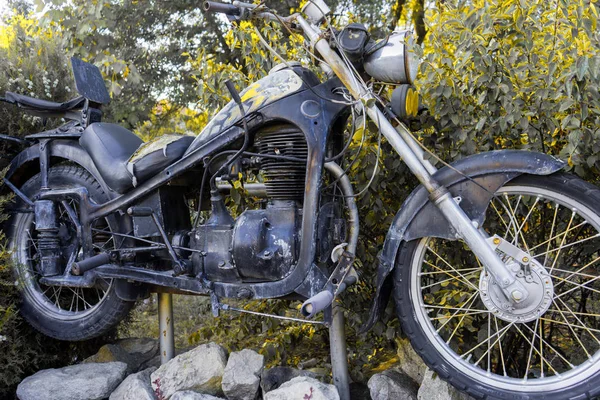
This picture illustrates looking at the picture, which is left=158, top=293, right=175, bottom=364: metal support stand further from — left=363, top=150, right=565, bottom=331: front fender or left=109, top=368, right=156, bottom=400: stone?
left=363, top=150, right=565, bottom=331: front fender

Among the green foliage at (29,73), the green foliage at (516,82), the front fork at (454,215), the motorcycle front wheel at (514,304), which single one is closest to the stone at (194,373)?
the motorcycle front wheel at (514,304)

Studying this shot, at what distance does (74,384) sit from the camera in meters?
3.21

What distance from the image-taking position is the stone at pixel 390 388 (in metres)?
2.86

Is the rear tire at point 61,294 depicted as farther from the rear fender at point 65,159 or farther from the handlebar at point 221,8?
the handlebar at point 221,8

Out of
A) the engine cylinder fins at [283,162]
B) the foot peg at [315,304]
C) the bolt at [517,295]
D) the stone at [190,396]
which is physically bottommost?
the stone at [190,396]

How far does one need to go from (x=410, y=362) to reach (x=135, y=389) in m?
1.42

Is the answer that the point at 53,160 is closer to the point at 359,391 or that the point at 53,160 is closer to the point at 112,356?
the point at 112,356

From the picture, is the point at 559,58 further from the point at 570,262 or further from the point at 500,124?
the point at 570,262

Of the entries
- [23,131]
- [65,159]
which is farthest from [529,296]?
[23,131]

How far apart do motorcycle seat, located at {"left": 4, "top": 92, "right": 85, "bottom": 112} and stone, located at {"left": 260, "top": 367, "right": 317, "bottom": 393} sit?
1849 millimetres

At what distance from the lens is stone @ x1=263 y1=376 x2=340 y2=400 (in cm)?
267

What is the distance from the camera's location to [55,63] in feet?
12.9

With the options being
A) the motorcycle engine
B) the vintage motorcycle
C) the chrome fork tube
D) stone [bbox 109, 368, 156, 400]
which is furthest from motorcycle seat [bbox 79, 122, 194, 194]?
stone [bbox 109, 368, 156, 400]

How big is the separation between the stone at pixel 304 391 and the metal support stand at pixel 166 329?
0.84 metres
